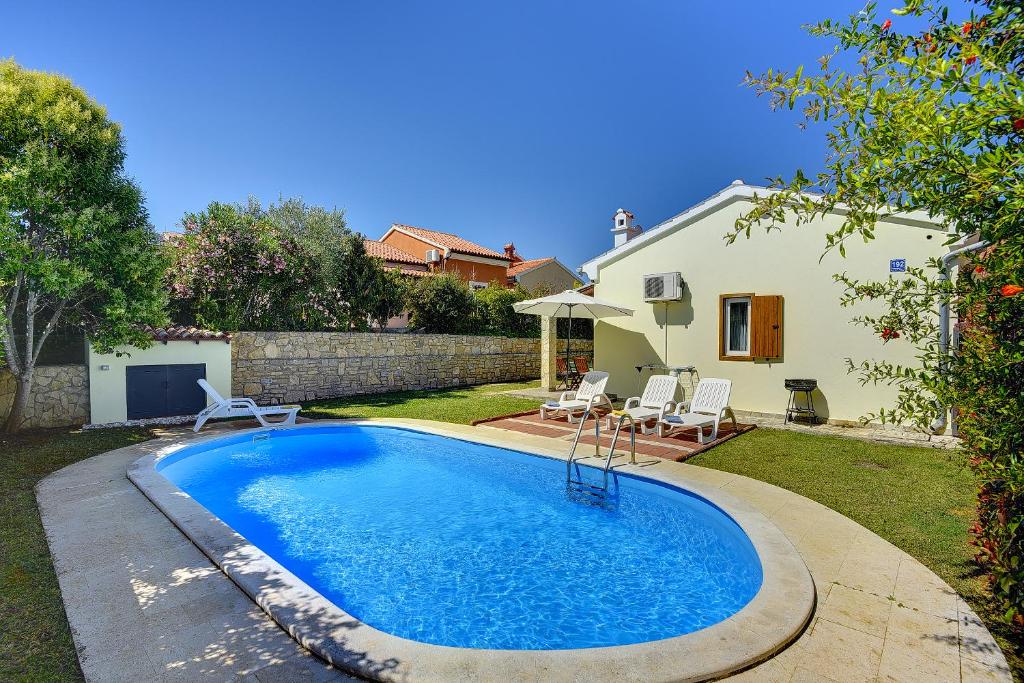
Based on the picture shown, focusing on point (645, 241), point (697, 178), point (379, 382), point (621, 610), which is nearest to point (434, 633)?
point (621, 610)

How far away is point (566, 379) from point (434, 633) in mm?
13694

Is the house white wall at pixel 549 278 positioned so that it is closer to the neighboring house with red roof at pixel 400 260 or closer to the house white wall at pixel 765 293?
the neighboring house with red roof at pixel 400 260

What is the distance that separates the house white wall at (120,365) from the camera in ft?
37.8

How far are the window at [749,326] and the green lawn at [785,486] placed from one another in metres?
2.90

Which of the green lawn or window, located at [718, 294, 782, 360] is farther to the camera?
window, located at [718, 294, 782, 360]

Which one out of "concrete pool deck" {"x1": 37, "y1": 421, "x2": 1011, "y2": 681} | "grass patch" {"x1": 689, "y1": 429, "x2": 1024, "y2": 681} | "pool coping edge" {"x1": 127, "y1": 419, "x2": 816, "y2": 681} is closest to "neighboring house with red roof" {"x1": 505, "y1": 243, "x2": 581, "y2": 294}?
"grass patch" {"x1": 689, "y1": 429, "x2": 1024, "y2": 681}

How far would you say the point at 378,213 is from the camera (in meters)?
28.8

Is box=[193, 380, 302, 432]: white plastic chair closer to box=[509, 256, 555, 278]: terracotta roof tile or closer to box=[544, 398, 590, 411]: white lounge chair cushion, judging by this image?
box=[544, 398, 590, 411]: white lounge chair cushion

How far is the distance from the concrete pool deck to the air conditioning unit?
30.0 feet

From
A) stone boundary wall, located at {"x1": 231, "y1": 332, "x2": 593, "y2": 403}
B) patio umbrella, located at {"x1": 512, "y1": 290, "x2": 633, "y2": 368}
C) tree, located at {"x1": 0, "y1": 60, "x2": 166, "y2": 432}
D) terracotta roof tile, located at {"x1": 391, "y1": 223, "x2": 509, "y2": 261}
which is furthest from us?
terracotta roof tile, located at {"x1": 391, "y1": 223, "x2": 509, "y2": 261}

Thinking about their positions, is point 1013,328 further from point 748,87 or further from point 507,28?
point 507,28

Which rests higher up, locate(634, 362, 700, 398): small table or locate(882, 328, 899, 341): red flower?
locate(882, 328, 899, 341): red flower

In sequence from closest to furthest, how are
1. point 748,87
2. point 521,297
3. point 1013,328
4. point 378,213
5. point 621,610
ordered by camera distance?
point 748,87
point 1013,328
point 621,610
point 521,297
point 378,213

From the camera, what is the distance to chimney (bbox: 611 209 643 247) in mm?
18844
